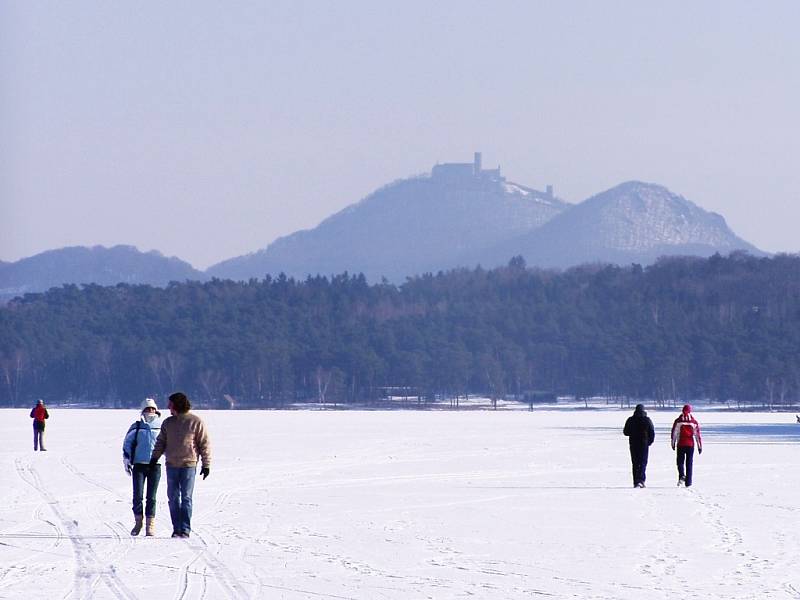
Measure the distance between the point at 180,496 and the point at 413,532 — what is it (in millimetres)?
2623

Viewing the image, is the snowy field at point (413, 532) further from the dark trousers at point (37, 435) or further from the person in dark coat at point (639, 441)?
the dark trousers at point (37, 435)

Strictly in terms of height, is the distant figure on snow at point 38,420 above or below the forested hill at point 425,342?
below

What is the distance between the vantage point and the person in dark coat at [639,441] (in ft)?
78.3

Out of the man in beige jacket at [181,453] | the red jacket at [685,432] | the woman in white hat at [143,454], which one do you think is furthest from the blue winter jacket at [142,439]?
the red jacket at [685,432]

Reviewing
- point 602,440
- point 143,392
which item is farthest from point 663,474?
point 143,392

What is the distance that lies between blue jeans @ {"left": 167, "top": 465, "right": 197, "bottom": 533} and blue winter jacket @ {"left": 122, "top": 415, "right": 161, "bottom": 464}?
548 millimetres

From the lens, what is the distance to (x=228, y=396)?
6161 inches

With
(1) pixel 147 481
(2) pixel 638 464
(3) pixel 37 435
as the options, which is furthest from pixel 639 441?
(3) pixel 37 435

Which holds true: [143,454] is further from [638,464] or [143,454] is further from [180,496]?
[638,464]

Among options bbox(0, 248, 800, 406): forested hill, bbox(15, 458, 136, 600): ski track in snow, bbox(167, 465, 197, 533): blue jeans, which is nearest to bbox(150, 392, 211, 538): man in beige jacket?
bbox(167, 465, 197, 533): blue jeans

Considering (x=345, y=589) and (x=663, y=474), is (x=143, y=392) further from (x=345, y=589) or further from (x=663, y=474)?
(x=345, y=589)

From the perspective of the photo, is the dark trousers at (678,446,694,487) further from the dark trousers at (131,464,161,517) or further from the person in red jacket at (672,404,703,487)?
the dark trousers at (131,464,161,517)

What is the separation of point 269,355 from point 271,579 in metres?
149

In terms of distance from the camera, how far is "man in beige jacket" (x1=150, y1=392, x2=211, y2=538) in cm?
1622
